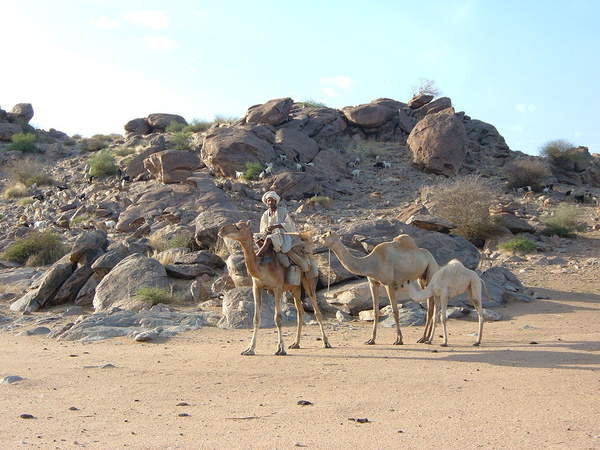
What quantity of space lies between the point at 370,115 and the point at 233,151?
11.2 metres

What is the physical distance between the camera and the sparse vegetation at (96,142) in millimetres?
40156

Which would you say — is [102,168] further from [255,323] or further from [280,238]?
[255,323]

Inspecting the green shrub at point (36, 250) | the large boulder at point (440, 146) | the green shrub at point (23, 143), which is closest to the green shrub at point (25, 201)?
the green shrub at point (36, 250)

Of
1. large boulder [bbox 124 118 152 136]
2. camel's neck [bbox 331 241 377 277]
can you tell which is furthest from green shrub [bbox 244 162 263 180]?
camel's neck [bbox 331 241 377 277]

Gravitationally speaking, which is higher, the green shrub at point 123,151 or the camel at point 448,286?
the green shrub at point 123,151

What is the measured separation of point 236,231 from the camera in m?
9.55

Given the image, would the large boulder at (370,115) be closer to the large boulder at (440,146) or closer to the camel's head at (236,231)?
the large boulder at (440,146)

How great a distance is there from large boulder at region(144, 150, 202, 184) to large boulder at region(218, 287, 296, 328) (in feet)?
47.7

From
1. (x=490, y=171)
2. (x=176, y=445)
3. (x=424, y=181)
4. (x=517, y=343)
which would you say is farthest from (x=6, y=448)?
(x=490, y=171)

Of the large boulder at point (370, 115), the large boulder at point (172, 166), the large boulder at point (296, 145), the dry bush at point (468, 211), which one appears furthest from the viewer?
the large boulder at point (370, 115)

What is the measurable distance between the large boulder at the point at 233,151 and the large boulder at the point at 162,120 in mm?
10805

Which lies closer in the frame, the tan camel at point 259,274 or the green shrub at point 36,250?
the tan camel at point 259,274

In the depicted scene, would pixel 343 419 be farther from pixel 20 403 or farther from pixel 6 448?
pixel 20 403

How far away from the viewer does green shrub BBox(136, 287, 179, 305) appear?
1448 centimetres
